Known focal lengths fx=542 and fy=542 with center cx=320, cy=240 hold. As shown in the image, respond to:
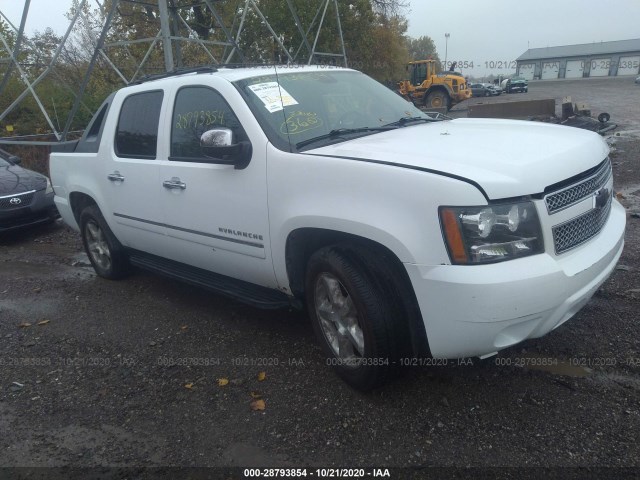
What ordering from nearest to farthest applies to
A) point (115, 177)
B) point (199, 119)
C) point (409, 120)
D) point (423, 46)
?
point (199, 119) < point (409, 120) < point (115, 177) < point (423, 46)

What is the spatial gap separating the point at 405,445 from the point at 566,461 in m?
0.75

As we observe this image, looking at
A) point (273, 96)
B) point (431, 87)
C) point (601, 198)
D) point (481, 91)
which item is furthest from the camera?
point (481, 91)

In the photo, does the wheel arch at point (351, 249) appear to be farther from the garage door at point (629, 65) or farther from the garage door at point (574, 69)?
the garage door at point (629, 65)

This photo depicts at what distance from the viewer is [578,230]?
112 inches

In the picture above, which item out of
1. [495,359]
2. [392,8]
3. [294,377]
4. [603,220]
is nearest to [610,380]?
[495,359]

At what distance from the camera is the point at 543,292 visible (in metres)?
2.53

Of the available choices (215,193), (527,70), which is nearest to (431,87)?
(215,193)

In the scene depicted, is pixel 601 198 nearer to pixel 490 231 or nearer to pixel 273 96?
pixel 490 231

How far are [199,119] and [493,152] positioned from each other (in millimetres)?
2116

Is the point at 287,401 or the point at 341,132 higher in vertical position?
the point at 341,132

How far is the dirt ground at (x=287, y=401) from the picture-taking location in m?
2.70

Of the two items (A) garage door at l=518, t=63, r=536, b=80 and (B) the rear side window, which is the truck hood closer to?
(B) the rear side window

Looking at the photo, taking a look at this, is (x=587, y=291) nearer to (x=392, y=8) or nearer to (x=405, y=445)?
(x=405, y=445)

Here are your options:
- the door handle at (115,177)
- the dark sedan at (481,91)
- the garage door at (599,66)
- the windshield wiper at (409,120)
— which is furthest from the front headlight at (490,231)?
the garage door at (599,66)
